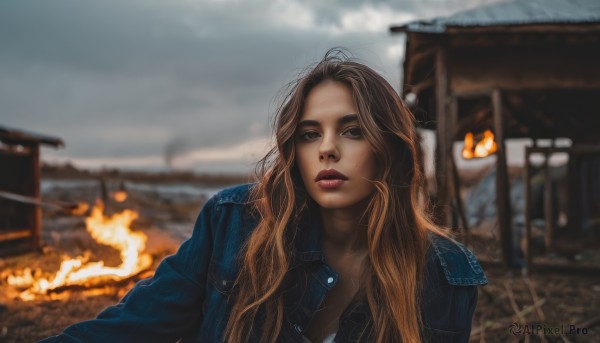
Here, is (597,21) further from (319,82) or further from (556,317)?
(319,82)

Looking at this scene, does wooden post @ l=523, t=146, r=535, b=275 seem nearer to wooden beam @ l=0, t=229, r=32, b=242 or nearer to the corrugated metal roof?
the corrugated metal roof

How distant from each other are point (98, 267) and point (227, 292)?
455 centimetres

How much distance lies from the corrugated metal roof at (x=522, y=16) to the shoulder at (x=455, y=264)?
5.77 meters

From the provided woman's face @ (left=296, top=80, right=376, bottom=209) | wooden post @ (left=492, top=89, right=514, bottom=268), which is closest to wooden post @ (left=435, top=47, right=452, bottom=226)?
wooden post @ (left=492, top=89, right=514, bottom=268)

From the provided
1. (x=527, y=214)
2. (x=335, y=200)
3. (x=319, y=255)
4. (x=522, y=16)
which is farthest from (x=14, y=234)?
(x=522, y=16)

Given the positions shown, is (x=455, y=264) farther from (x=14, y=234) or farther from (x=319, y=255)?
(x=14, y=234)

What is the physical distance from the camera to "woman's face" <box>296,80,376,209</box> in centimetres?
204

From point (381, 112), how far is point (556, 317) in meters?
4.41

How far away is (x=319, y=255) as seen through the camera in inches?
86.1

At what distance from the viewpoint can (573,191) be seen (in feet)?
41.2

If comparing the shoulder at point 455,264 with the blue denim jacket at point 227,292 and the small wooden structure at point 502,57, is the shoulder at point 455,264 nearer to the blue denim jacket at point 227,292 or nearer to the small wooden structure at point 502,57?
the blue denim jacket at point 227,292

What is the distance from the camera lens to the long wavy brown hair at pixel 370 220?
6.63 feet

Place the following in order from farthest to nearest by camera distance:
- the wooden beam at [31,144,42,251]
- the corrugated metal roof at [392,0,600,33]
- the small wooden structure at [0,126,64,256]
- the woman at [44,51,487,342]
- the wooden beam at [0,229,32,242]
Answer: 1. the wooden beam at [31,144,42,251]
2. the small wooden structure at [0,126,64,256]
3. the wooden beam at [0,229,32,242]
4. the corrugated metal roof at [392,0,600,33]
5. the woman at [44,51,487,342]

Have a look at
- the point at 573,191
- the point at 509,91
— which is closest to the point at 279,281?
the point at 509,91
